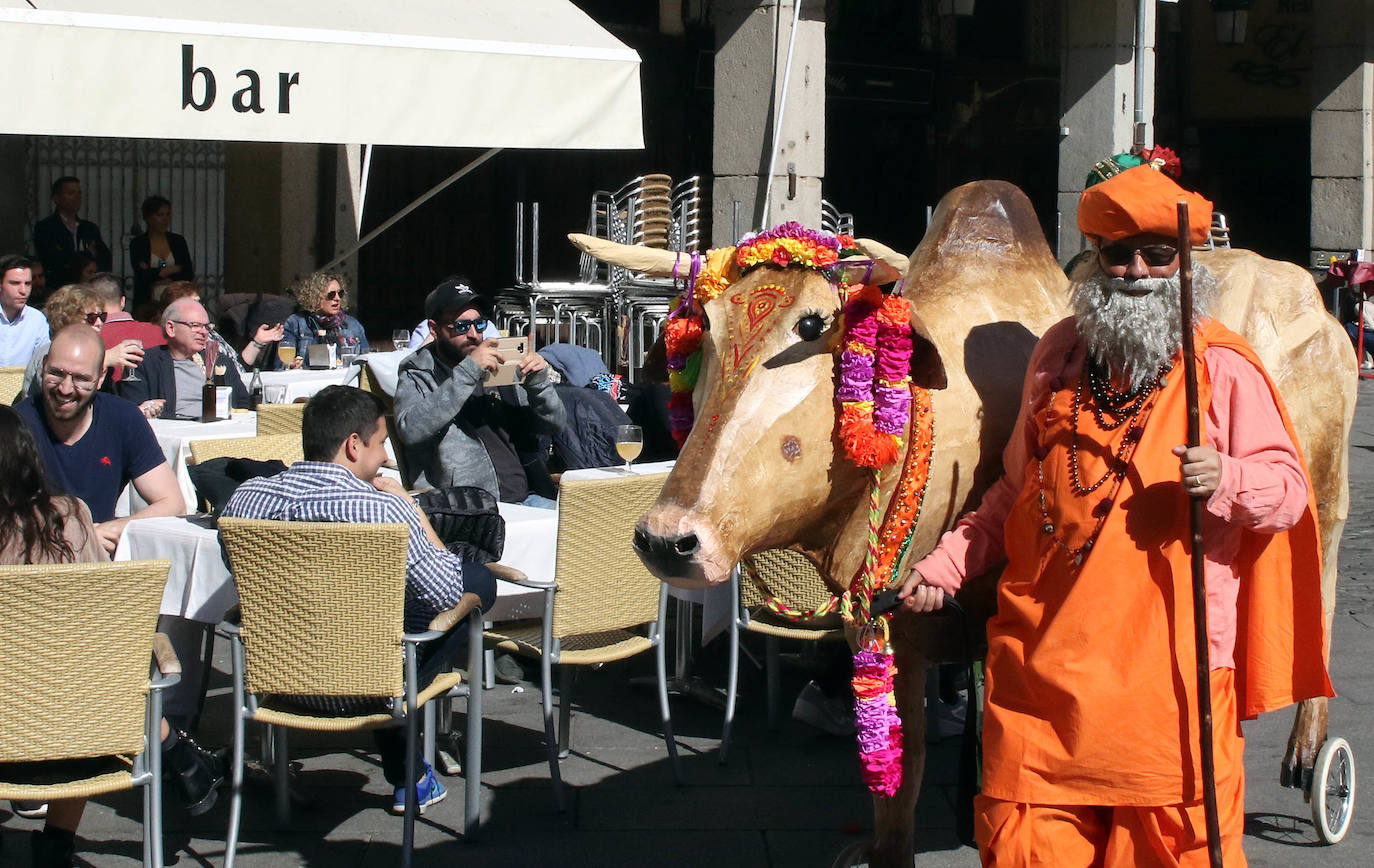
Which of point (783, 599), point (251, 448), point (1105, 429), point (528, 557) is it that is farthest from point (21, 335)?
point (1105, 429)

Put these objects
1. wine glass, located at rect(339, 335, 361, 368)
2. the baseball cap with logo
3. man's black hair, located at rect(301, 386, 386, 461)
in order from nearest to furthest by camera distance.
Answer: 1. man's black hair, located at rect(301, 386, 386, 461)
2. the baseball cap with logo
3. wine glass, located at rect(339, 335, 361, 368)

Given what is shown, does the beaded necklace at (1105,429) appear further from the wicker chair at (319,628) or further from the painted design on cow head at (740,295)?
the wicker chair at (319,628)

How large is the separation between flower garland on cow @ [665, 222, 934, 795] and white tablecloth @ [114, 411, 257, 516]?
140 inches

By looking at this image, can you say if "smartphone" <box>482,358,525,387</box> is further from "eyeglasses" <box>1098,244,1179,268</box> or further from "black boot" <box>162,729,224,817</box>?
"eyeglasses" <box>1098,244,1179,268</box>

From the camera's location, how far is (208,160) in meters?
12.9

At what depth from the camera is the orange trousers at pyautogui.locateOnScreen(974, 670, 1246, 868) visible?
3.22m

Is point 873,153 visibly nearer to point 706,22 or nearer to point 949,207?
point 706,22

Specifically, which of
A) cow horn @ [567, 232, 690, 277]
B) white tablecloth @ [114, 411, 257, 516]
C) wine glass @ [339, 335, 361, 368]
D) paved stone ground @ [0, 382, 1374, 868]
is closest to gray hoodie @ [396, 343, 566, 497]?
paved stone ground @ [0, 382, 1374, 868]

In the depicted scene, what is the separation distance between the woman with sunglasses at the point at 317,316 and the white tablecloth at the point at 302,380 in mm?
810

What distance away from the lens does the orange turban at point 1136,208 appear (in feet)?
10.5

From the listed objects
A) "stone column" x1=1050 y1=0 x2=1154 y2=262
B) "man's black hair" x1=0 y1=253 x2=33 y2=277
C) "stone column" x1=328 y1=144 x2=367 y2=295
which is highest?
"stone column" x1=1050 y1=0 x2=1154 y2=262

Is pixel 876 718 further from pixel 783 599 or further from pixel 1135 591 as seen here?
pixel 783 599

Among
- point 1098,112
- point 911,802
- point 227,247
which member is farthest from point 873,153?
point 911,802

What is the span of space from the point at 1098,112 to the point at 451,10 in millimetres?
Result: 7798
